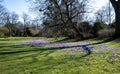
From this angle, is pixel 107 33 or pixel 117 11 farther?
pixel 107 33

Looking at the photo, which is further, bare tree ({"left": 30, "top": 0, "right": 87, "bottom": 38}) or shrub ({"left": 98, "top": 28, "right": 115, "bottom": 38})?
shrub ({"left": 98, "top": 28, "right": 115, "bottom": 38})

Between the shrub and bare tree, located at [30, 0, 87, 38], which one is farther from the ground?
bare tree, located at [30, 0, 87, 38]

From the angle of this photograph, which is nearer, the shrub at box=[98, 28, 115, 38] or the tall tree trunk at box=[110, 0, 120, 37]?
the tall tree trunk at box=[110, 0, 120, 37]

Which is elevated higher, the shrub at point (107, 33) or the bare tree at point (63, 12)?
the bare tree at point (63, 12)

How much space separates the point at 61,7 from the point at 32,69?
66.1ft

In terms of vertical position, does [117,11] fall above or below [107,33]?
above

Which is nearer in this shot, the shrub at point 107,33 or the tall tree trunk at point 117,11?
the tall tree trunk at point 117,11

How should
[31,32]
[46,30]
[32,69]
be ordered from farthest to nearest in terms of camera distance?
1. [31,32]
2. [46,30]
3. [32,69]

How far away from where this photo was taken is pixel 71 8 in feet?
97.6

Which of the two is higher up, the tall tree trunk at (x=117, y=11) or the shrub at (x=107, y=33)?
the tall tree trunk at (x=117, y=11)

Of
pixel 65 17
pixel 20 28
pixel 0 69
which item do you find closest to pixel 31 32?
pixel 20 28

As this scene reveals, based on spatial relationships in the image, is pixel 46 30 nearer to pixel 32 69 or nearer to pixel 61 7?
pixel 61 7

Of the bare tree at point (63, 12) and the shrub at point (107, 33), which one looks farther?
the shrub at point (107, 33)

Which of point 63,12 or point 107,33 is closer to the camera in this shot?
point 63,12
